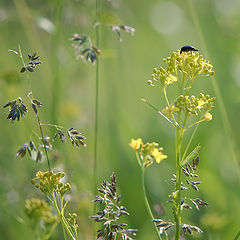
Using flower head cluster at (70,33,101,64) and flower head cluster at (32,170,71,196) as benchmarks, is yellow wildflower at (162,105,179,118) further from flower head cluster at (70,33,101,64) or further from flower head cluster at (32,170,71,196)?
flower head cluster at (70,33,101,64)

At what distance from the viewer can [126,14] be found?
4328mm

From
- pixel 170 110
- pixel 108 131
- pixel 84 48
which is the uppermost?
pixel 108 131

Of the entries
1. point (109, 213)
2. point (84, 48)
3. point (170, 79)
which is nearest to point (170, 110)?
point (170, 79)

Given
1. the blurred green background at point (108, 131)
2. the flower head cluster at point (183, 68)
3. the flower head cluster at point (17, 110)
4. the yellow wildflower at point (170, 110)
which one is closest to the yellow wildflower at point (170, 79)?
the flower head cluster at point (183, 68)

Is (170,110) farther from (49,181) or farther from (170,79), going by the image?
(49,181)

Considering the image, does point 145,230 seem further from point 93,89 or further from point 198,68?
point 93,89

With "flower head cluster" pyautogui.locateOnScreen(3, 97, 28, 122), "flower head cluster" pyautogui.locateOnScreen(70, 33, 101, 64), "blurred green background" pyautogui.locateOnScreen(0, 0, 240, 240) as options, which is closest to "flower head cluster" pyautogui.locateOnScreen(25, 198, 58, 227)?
"blurred green background" pyautogui.locateOnScreen(0, 0, 240, 240)

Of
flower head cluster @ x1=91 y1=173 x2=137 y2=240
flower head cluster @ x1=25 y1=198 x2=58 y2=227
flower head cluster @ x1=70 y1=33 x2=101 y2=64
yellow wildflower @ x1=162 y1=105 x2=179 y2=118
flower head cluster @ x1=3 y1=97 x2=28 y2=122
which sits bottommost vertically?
flower head cluster @ x1=91 y1=173 x2=137 y2=240

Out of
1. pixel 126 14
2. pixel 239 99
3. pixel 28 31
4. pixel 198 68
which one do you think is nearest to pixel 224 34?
pixel 126 14

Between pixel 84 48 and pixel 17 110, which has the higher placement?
pixel 84 48

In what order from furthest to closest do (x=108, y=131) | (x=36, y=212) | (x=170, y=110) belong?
(x=108, y=131) < (x=36, y=212) < (x=170, y=110)

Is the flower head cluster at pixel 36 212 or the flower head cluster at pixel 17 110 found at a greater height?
the flower head cluster at pixel 17 110

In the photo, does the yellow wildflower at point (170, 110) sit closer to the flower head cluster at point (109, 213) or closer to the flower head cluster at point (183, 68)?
the flower head cluster at point (183, 68)

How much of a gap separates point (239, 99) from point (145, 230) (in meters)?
0.93
